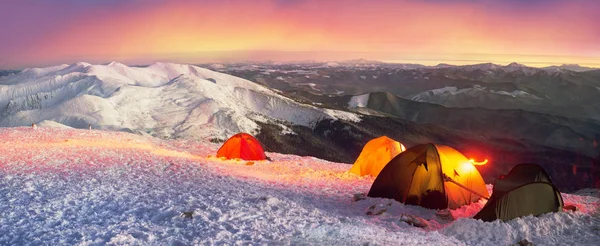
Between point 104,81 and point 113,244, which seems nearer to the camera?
point 113,244

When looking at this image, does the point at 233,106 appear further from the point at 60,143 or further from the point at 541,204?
the point at 541,204

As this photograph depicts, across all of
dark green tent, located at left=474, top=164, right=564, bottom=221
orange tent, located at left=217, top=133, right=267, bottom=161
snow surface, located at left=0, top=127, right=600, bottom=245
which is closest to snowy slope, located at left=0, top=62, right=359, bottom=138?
orange tent, located at left=217, top=133, right=267, bottom=161

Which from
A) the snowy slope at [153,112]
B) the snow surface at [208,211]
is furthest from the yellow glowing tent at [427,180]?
the snowy slope at [153,112]

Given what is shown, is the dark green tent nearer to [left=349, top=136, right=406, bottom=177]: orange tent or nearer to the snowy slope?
[left=349, top=136, right=406, bottom=177]: orange tent

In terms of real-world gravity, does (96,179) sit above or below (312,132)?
above

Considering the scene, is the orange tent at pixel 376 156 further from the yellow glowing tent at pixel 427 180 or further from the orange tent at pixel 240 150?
the orange tent at pixel 240 150

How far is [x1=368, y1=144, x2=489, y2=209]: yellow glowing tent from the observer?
18688mm

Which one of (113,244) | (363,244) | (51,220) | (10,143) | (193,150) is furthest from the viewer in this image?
(193,150)

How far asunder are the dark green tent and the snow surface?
493mm

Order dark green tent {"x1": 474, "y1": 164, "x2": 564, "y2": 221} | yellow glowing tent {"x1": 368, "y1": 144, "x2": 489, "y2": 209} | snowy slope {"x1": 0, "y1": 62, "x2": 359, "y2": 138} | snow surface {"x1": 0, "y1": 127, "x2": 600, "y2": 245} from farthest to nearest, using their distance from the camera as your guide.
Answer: snowy slope {"x1": 0, "y1": 62, "x2": 359, "y2": 138}
yellow glowing tent {"x1": 368, "y1": 144, "x2": 489, "y2": 209}
dark green tent {"x1": 474, "y1": 164, "x2": 564, "y2": 221}
snow surface {"x1": 0, "y1": 127, "x2": 600, "y2": 245}

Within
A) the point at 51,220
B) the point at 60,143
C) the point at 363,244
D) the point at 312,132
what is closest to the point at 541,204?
the point at 363,244

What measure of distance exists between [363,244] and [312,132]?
172441mm

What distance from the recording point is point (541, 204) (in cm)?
1617

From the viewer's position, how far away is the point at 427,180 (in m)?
18.8
